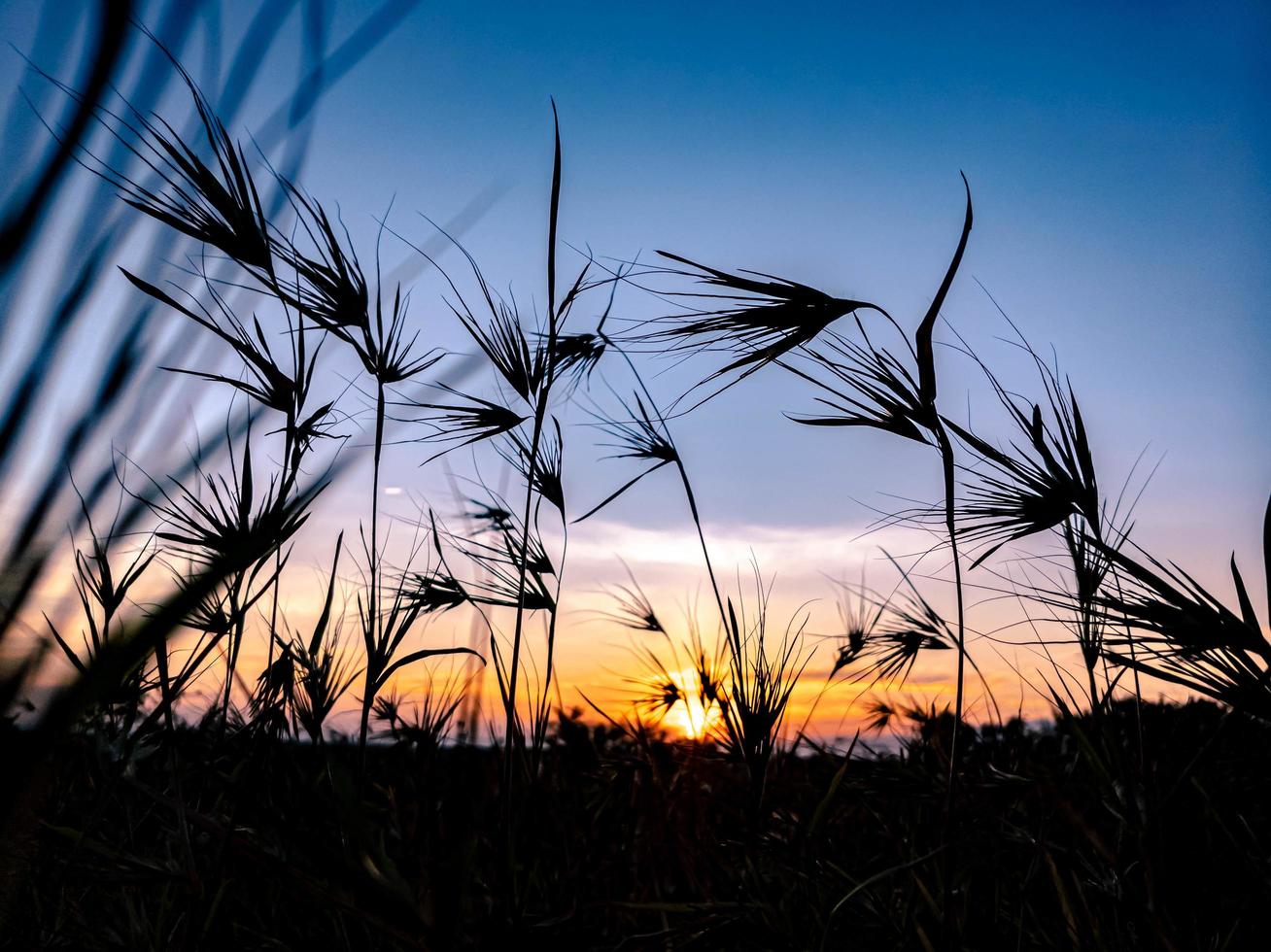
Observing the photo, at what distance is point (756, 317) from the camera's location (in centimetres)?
203

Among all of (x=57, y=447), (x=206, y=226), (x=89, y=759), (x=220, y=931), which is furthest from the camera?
(x=89, y=759)

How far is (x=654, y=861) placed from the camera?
3.83 m

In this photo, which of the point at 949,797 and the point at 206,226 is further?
the point at 949,797

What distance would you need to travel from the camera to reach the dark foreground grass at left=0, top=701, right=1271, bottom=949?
94 cm

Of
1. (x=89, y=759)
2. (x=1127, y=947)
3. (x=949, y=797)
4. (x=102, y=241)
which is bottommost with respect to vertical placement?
(x=1127, y=947)

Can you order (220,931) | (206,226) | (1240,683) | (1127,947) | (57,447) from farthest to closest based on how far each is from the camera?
(220,931) → (1127,947) → (206,226) → (1240,683) → (57,447)

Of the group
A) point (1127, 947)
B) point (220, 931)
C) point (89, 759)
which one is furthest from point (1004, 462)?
point (89, 759)

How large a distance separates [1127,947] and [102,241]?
218cm

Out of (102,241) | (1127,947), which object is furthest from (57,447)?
(1127,947)

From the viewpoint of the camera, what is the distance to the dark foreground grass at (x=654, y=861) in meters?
0.94

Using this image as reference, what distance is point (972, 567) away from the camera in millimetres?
2070

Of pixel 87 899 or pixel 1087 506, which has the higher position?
pixel 1087 506

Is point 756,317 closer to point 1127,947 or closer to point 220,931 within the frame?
point 1127,947

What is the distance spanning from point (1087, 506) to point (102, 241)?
1875 millimetres
